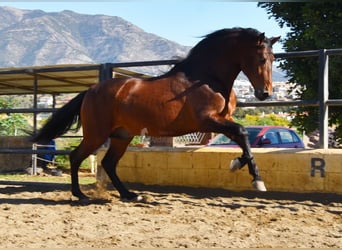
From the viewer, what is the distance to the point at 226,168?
6520 millimetres

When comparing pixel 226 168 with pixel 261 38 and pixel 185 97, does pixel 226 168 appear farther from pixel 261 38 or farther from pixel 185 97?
pixel 261 38

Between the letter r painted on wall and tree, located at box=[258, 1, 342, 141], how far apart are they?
3.84 m

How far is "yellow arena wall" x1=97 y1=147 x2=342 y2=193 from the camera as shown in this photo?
5914 mm

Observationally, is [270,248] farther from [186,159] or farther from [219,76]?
[186,159]

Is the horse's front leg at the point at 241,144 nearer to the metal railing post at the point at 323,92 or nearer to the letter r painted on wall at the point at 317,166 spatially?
the letter r painted on wall at the point at 317,166

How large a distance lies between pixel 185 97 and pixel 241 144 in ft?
3.25

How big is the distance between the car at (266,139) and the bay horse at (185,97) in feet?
16.3

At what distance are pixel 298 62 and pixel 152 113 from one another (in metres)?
5.64

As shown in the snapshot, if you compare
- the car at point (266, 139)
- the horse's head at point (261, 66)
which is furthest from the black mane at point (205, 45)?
the car at point (266, 139)

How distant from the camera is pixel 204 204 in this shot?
18.5ft

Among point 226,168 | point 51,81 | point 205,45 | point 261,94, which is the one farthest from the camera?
point 51,81


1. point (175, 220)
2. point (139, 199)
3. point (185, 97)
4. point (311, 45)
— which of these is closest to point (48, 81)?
point (311, 45)

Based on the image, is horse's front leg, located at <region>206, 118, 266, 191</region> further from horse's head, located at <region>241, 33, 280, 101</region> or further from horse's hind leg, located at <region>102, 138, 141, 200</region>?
horse's hind leg, located at <region>102, 138, 141, 200</region>

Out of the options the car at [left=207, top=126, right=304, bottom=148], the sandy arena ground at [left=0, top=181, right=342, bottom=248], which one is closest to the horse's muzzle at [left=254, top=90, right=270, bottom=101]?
the sandy arena ground at [left=0, top=181, right=342, bottom=248]
